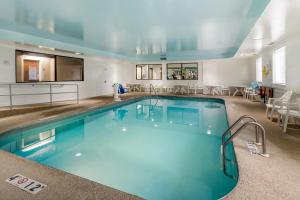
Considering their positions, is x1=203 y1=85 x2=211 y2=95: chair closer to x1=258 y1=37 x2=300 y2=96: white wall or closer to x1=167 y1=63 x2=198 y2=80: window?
x1=167 y1=63 x2=198 y2=80: window

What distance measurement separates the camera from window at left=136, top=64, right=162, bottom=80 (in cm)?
1334

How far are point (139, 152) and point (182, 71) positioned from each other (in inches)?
388

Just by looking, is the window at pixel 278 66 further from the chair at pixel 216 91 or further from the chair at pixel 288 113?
the chair at pixel 216 91

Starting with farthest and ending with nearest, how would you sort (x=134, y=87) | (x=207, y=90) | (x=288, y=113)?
(x=134, y=87) → (x=207, y=90) → (x=288, y=113)

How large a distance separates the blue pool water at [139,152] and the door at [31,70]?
3.10 metres

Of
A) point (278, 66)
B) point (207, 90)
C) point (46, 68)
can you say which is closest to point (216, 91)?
point (207, 90)

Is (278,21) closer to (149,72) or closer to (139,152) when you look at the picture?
(139,152)

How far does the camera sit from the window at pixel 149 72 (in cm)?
1334

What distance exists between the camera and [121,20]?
15.2 feet

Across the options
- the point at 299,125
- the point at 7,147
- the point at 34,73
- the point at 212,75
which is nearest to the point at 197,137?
the point at 299,125

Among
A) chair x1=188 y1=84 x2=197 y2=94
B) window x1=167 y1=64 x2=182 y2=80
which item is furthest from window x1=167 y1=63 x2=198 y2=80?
chair x1=188 y1=84 x2=197 y2=94

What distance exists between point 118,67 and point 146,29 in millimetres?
7696

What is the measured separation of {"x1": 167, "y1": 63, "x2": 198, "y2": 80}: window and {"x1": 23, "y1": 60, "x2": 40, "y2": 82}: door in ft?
26.5

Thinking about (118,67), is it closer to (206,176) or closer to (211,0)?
(211,0)
